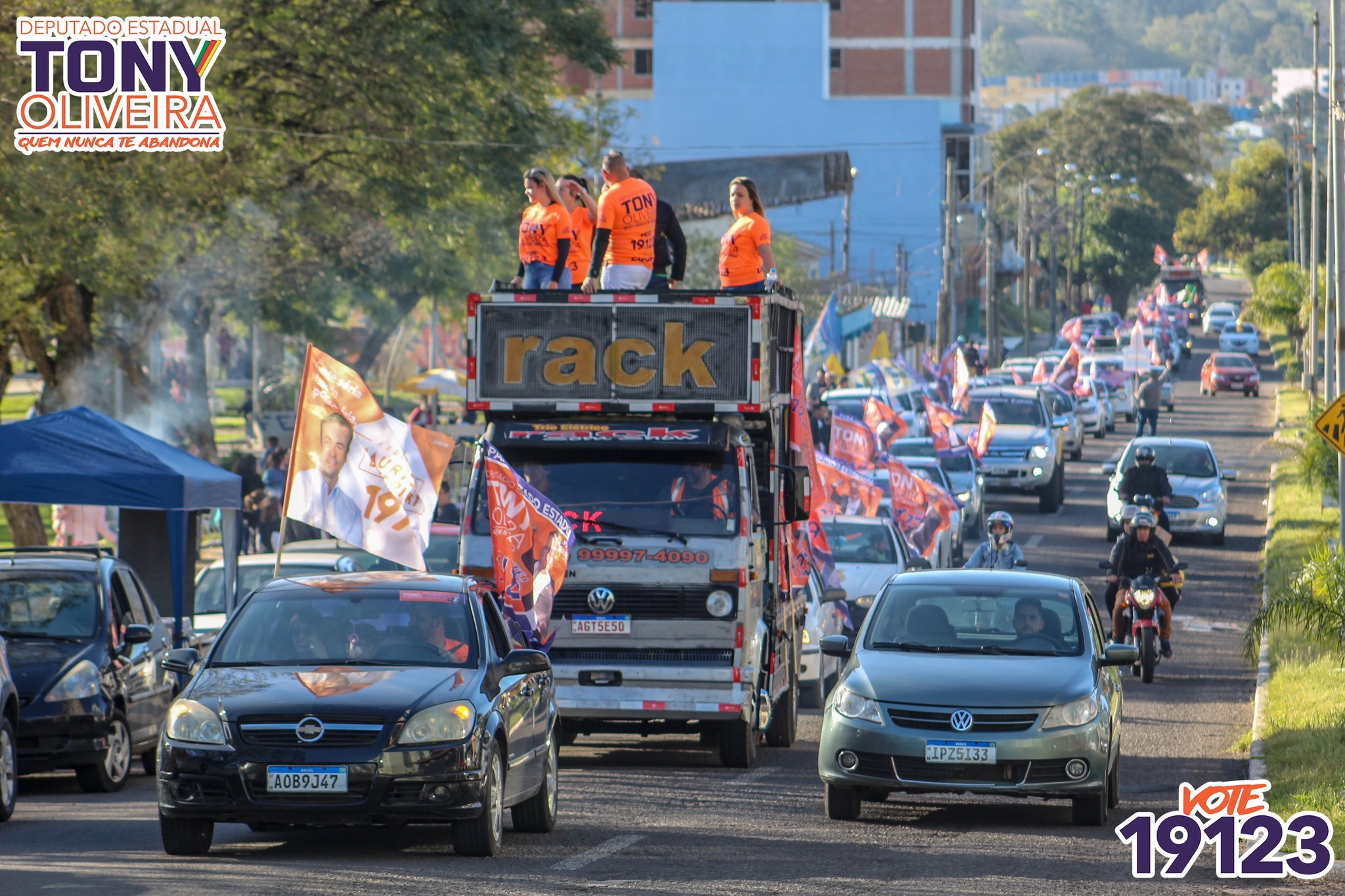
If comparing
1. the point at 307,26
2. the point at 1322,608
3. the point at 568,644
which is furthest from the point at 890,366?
the point at 568,644

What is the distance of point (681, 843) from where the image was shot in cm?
1110

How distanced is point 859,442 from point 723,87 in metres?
64.0

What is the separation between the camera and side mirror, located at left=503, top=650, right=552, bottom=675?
424 inches

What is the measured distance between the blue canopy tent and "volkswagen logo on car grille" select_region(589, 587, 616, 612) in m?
5.02

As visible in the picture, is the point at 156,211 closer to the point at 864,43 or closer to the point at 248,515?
the point at 248,515

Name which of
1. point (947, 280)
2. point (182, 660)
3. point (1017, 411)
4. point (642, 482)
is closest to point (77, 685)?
point (182, 660)

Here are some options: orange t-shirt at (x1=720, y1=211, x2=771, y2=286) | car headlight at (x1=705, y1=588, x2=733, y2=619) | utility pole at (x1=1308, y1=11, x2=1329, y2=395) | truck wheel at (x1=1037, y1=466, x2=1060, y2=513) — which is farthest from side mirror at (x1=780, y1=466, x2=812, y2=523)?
truck wheel at (x1=1037, y1=466, x2=1060, y2=513)

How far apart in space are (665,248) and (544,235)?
0.96 metres

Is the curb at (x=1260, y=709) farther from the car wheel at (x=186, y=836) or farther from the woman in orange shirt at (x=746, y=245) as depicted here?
the car wheel at (x=186, y=836)

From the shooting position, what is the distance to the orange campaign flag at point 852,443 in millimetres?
27500

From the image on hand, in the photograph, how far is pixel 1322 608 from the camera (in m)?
16.8

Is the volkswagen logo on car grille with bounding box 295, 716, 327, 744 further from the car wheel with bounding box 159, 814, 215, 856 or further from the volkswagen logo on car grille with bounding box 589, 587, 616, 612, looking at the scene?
the volkswagen logo on car grille with bounding box 589, 587, 616, 612

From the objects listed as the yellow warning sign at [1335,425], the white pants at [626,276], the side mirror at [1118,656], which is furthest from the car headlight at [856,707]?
the yellow warning sign at [1335,425]

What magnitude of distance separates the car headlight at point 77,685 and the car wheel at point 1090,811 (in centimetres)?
653
